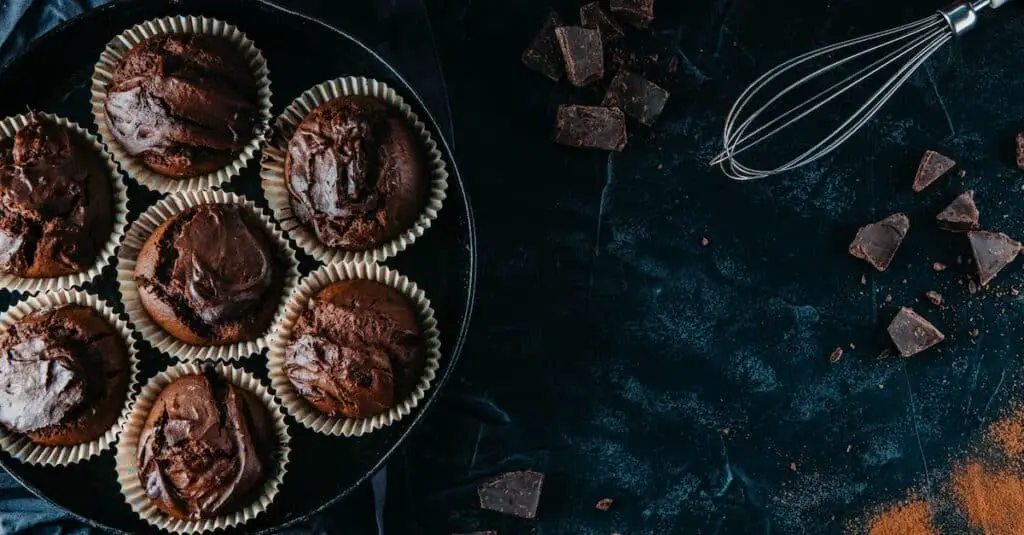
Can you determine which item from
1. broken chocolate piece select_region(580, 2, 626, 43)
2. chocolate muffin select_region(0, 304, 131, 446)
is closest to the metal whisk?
broken chocolate piece select_region(580, 2, 626, 43)

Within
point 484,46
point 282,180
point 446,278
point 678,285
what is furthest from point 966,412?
point 282,180

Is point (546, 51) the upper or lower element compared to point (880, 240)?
upper

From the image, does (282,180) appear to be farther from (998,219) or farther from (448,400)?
(998,219)

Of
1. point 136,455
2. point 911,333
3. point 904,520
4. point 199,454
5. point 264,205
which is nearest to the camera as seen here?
point 199,454

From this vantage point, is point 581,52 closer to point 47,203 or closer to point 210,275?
point 210,275

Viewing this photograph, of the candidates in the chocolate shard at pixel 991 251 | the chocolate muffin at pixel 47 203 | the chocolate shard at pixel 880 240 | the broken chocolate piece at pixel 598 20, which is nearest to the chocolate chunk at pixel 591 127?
the broken chocolate piece at pixel 598 20

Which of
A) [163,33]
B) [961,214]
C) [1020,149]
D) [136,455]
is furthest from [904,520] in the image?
[163,33]

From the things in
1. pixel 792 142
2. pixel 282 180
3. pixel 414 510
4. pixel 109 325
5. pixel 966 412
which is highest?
pixel 282 180

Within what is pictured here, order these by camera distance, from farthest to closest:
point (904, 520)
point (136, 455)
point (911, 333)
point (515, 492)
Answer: point (904, 520) < point (911, 333) < point (515, 492) < point (136, 455)
